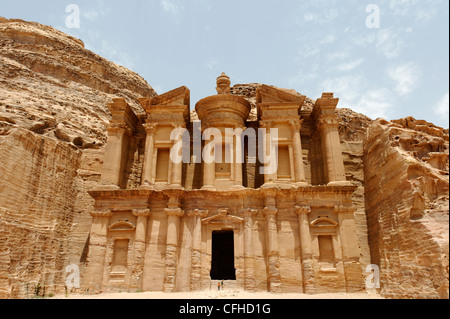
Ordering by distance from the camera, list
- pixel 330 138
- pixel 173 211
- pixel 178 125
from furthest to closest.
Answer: pixel 178 125
pixel 330 138
pixel 173 211

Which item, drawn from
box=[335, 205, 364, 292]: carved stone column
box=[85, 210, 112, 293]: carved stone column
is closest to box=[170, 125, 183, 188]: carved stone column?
box=[85, 210, 112, 293]: carved stone column

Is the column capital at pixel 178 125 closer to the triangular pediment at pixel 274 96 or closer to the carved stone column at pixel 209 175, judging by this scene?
the carved stone column at pixel 209 175

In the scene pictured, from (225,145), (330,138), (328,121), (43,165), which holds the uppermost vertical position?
(328,121)

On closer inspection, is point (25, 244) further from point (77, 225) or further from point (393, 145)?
point (393, 145)

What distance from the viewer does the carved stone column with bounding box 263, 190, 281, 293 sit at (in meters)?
13.9

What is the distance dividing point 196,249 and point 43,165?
930cm

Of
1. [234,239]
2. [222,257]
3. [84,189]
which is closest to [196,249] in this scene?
[234,239]

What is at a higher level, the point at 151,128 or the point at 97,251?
the point at 151,128

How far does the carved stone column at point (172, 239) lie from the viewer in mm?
14266

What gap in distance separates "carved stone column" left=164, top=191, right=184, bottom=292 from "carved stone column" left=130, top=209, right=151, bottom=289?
1.15 meters

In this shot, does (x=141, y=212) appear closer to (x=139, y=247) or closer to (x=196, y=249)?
(x=139, y=247)

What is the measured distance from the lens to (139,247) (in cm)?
1491

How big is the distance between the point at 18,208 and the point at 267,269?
11.9 metres
